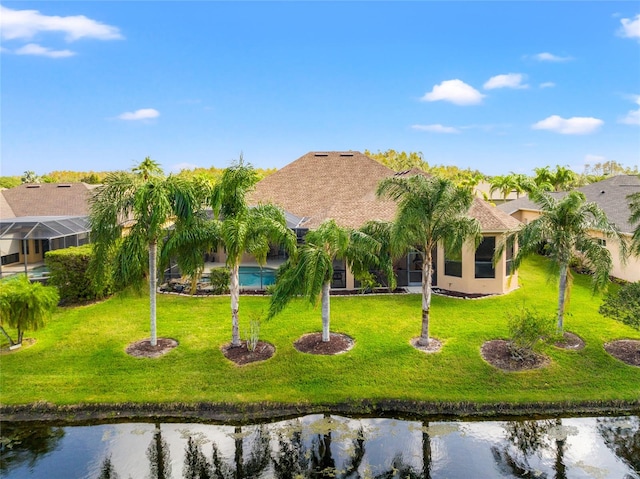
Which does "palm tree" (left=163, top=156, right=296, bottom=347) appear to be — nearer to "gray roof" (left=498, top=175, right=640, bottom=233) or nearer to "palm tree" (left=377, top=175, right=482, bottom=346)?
"palm tree" (left=377, top=175, right=482, bottom=346)

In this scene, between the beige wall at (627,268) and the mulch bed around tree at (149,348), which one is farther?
the beige wall at (627,268)

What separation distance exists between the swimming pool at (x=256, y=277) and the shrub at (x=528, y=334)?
34.4 feet

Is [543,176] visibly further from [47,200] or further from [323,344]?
[47,200]

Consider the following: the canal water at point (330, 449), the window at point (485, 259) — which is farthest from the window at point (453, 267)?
the canal water at point (330, 449)

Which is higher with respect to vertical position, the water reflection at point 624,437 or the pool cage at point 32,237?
the pool cage at point 32,237

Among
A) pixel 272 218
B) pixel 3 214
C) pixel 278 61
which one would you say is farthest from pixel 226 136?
pixel 272 218

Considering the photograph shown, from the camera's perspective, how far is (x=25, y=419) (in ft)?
34.2

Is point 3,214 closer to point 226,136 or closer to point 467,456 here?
point 226,136

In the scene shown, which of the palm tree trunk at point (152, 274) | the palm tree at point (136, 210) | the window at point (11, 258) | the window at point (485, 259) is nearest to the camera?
the palm tree at point (136, 210)

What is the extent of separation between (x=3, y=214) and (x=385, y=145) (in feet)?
195

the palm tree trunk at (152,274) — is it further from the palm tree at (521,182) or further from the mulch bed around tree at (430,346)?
the palm tree at (521,182)

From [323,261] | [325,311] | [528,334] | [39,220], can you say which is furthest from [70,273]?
[528,334]

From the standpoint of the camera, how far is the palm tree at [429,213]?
12523 millimetres

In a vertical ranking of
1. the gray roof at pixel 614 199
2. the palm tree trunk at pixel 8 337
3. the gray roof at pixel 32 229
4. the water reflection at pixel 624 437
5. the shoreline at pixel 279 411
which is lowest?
the water reflection at pixel 624 437
